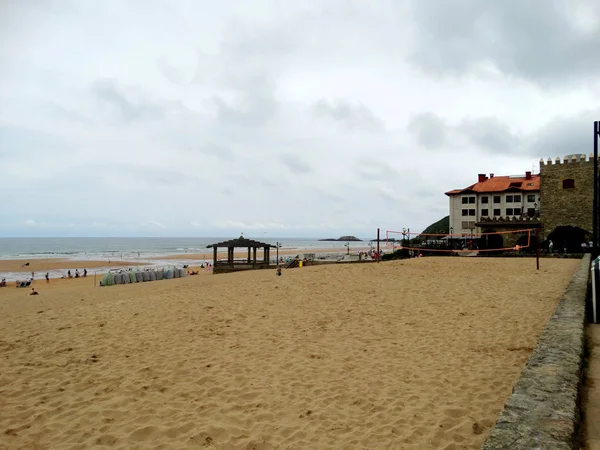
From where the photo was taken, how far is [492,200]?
47.1m

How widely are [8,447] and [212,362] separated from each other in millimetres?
2791

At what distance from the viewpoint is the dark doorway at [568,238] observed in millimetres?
30812

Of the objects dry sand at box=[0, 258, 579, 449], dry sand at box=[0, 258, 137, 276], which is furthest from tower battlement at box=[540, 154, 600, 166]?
dry sand at box=[0, 258, 137, 276]

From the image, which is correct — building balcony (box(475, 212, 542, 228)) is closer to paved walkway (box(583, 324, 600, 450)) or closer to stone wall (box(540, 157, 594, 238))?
stone wall (box(540, 157, 594, 238))

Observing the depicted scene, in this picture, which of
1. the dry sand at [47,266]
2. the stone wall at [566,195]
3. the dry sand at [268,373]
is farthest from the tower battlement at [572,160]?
the dry sand at [47,266]

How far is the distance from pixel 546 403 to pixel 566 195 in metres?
35.0

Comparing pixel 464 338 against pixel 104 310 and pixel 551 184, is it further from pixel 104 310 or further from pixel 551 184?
pixel 551 184

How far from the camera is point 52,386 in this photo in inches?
212

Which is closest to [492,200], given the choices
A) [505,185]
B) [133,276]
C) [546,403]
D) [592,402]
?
[505,185]

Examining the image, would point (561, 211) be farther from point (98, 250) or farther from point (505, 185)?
point (98, 250)

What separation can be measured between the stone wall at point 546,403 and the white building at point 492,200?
1718 inches

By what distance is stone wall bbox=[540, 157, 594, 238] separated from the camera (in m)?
30.6

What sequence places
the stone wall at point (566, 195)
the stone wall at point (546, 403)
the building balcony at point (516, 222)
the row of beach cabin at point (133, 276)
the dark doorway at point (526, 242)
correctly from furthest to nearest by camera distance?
the building balcony at point (516, 222) → the dark doorway at point (526, 242) → the stone wall at point (566, 195) → the row of beach cabin at point (133, 276) → the stone wall at point (546, 403)

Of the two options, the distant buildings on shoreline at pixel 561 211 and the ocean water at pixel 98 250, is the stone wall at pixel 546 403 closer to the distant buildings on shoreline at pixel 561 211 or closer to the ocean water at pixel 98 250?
the distant buildings on shoreline at pixel 561 211
